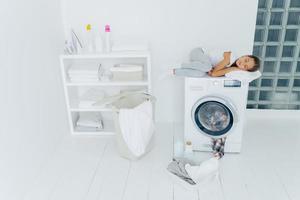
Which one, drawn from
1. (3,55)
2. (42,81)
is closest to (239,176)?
(42,81)

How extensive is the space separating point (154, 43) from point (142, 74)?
33 cm

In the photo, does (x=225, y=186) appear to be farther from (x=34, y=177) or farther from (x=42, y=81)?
Result: (x=42, y=81)

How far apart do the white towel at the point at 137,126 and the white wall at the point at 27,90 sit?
63 centimetres

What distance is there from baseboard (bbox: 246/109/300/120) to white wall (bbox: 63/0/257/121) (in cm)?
66

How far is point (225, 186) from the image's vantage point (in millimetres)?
2244

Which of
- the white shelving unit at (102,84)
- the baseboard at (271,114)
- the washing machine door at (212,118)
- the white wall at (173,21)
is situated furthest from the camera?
A: the baseboard at (271,114)

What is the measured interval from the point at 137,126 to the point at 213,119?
2.08 ft

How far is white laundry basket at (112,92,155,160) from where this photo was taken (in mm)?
2502

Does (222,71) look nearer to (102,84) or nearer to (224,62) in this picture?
(224,62)

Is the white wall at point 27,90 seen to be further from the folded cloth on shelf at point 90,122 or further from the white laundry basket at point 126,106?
the white laundry basket at point 126,106

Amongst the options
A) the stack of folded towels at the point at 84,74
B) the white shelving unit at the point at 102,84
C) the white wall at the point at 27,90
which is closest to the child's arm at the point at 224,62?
the white shelving unit at the point at 102,84

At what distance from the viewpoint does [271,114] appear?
3.19 metres

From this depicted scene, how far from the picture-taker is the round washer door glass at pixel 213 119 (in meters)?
2.52

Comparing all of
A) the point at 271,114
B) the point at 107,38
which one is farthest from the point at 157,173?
the point at 271,114
